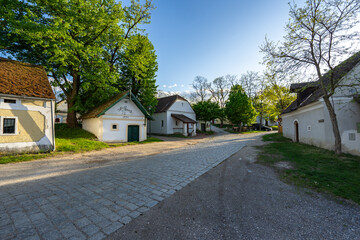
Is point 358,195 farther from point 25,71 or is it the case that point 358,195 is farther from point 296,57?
point 25,71

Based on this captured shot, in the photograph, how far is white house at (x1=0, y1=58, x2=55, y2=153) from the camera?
9.59 meters

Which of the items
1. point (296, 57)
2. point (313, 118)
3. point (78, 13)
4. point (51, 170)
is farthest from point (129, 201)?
point (78, 13)

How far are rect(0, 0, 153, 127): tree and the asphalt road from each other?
14.6m

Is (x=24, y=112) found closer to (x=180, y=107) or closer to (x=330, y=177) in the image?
(x=330, y=177)

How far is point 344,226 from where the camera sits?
113 inches

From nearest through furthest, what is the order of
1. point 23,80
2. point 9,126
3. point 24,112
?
point 9,126, point 24,112, point 23,80

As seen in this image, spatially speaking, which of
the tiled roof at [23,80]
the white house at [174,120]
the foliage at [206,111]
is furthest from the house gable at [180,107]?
the tiled roof at [23,80]

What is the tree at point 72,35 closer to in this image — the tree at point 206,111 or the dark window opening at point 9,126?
the dark window opening at point 9,126

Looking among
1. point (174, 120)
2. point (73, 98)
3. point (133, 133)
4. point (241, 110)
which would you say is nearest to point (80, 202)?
point (133, 133)

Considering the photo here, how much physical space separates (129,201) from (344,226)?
14.5 ft

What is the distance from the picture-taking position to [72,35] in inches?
617

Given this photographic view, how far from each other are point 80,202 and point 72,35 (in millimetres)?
18126

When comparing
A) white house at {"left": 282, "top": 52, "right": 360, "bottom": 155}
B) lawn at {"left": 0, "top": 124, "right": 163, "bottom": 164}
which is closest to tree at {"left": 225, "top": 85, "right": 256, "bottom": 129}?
white house at {"left": 282, "top": 52, "right": 360, "bottom": 155}

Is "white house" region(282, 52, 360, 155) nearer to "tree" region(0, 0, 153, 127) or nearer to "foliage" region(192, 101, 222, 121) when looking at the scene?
"tree" region(0, 0, 153, 127)
